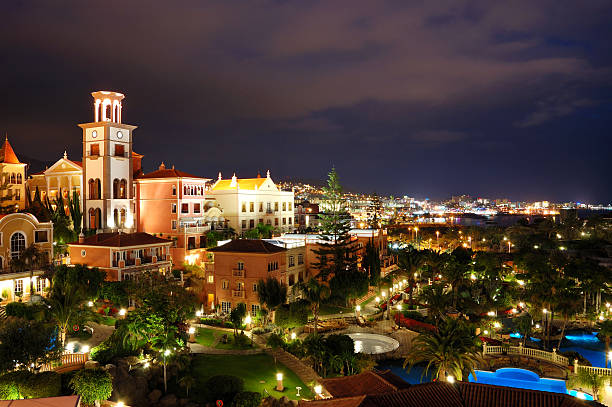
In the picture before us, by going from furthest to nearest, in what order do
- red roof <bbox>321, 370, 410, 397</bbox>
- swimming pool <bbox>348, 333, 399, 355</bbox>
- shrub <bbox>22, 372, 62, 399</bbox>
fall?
swimming pool <bbox>348, 333, 399, 355</bbox> < shrub <bbox>22, 372, 62, 399</bbox> < red roof <bbox>321, 370, 410, 397</bbox>

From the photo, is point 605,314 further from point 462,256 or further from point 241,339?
point 241,339

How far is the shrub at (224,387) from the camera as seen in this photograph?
19.3m

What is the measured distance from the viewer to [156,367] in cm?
2094

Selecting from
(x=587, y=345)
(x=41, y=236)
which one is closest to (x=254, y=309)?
(x=41, y=236)

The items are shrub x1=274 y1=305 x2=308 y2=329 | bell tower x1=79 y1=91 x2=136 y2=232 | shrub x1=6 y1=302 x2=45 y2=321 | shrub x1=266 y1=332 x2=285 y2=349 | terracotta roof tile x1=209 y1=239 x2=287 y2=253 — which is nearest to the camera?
shrub x1=6 y1=302 x2=45 y2=321

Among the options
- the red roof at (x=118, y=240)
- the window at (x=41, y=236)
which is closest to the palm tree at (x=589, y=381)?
the red roof at (x=118, y=240)

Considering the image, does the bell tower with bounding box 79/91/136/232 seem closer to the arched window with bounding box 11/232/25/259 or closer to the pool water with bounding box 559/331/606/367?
the arched window with bounding box 11/232/25/259

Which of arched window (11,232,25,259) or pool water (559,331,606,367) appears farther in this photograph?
arched window (11,232,25,259)

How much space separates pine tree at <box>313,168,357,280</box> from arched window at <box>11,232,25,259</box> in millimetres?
22168

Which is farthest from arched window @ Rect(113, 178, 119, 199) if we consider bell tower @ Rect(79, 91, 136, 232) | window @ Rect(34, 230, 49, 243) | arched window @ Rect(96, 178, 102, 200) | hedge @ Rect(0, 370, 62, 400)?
hedge @ Rect(0, 370, 62, 400)

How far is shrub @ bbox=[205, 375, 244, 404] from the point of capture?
19.3 metres

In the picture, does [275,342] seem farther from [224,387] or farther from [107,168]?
[107,168]

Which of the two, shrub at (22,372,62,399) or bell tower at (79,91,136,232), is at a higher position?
bell tower at (79,91,136,232)

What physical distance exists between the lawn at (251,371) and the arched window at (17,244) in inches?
655
